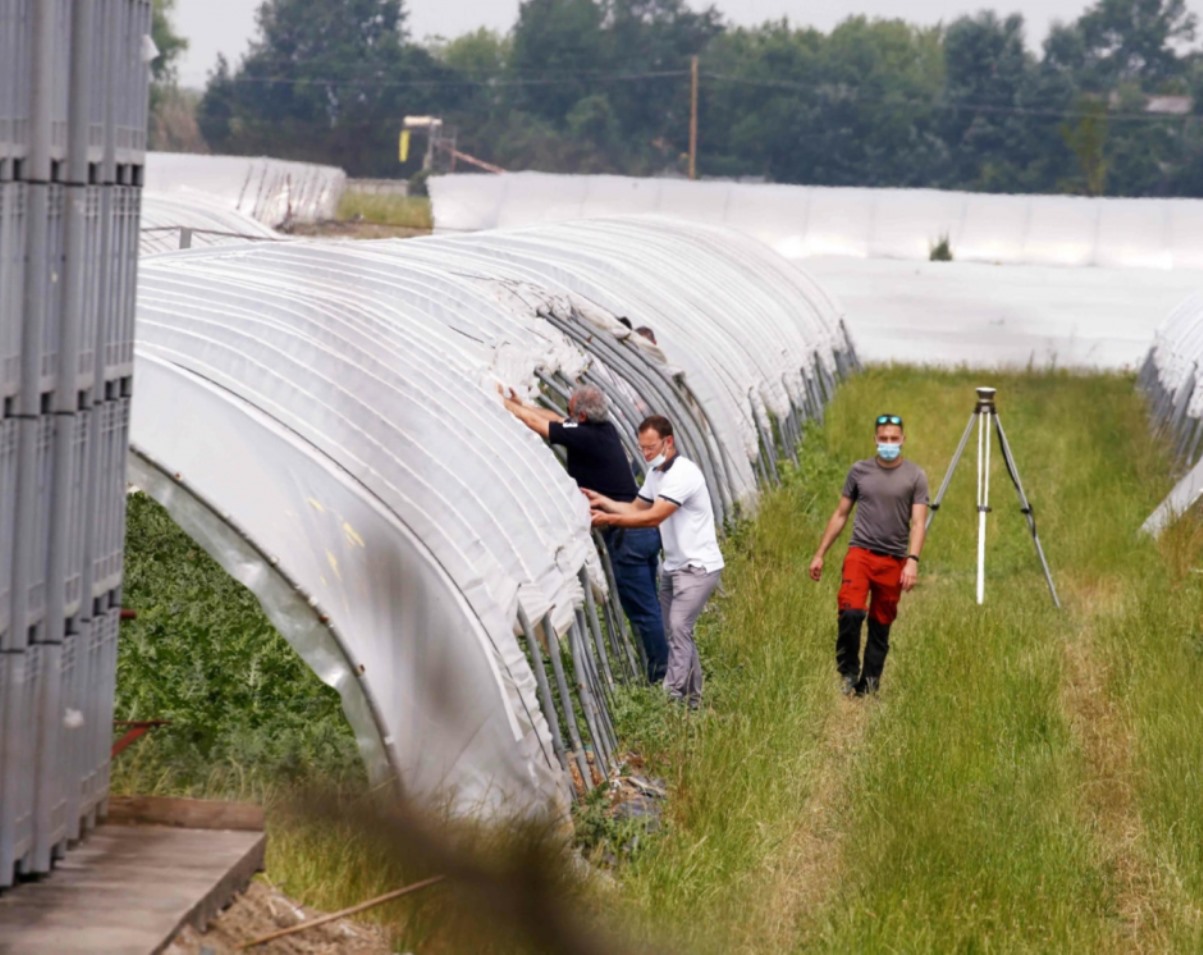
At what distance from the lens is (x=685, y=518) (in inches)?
365

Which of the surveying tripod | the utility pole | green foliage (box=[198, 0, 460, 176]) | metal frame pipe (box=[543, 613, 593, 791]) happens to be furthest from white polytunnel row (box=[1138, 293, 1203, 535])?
the utility pole

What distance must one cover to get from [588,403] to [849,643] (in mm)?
1930

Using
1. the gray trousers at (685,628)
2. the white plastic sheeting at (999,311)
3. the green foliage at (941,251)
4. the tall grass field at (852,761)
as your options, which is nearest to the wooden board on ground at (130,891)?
the tall grass field at (852,761)

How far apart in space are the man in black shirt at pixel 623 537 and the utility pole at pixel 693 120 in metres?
50.3

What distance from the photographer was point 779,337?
20.1 metres

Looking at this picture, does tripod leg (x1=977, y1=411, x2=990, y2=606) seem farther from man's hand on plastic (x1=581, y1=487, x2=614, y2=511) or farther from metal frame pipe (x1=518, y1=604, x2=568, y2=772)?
metal frame pipe (x1=518, y1=604, x2=568, y2=772)

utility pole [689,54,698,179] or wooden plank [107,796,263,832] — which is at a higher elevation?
utility pole [689,54,698,179]

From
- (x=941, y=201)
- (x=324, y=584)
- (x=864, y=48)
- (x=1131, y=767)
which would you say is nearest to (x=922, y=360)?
(x=941, y=201)

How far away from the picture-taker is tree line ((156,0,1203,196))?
201ft

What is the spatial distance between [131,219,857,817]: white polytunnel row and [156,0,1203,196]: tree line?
50.0 metres

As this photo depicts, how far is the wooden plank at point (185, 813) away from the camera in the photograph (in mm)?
4551

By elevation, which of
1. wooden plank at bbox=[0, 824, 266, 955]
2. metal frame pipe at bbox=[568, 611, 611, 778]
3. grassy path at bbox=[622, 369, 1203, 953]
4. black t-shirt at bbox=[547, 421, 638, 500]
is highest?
black t-shirt at bbox=[547, 421, 638, 500]

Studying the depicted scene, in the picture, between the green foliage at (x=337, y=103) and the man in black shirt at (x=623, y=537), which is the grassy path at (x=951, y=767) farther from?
the green foliage at (x=337, y=103)

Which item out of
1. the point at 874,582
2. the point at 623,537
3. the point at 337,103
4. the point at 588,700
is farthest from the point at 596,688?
the point at 337,103
